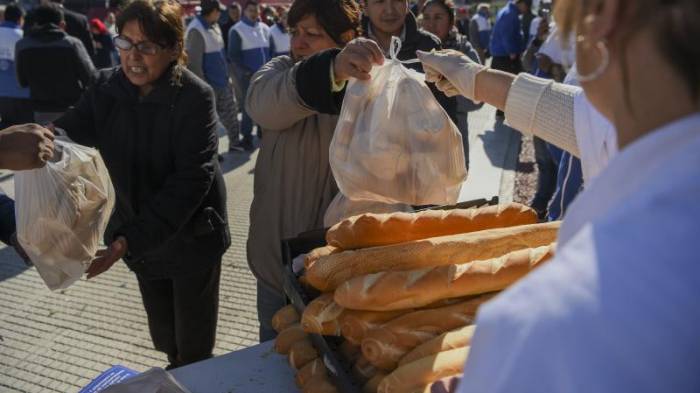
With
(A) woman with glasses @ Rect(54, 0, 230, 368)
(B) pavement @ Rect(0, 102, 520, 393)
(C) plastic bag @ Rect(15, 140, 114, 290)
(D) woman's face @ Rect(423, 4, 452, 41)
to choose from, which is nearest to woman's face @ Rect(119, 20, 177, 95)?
(A) woman with glasses @ Rect(54, 0, 230, 368)

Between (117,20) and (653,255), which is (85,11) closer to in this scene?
(117,20)

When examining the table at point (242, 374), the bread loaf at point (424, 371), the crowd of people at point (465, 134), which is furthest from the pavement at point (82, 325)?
the bread loaf at point (424, 371)

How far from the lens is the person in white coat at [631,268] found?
0.48 m

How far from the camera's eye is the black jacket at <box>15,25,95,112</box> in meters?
4.84

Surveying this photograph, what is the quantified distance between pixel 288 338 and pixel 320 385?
0.24 m

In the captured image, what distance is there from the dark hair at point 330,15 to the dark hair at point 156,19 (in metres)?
0.53

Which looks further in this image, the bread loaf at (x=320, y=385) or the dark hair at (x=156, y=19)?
the dark hair at (x=156, y=19)

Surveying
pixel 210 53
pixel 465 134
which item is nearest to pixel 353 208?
pixel 465 134

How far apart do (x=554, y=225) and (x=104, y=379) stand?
4.27 ft

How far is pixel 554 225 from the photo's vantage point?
4.83ft

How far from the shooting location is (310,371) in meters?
1.34

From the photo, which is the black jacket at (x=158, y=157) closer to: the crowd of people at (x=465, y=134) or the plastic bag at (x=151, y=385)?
the crowd of people at (x=465, y=134)

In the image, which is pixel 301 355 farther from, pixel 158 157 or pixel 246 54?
pixel 246 54

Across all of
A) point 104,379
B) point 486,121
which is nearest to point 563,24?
point 104,379
